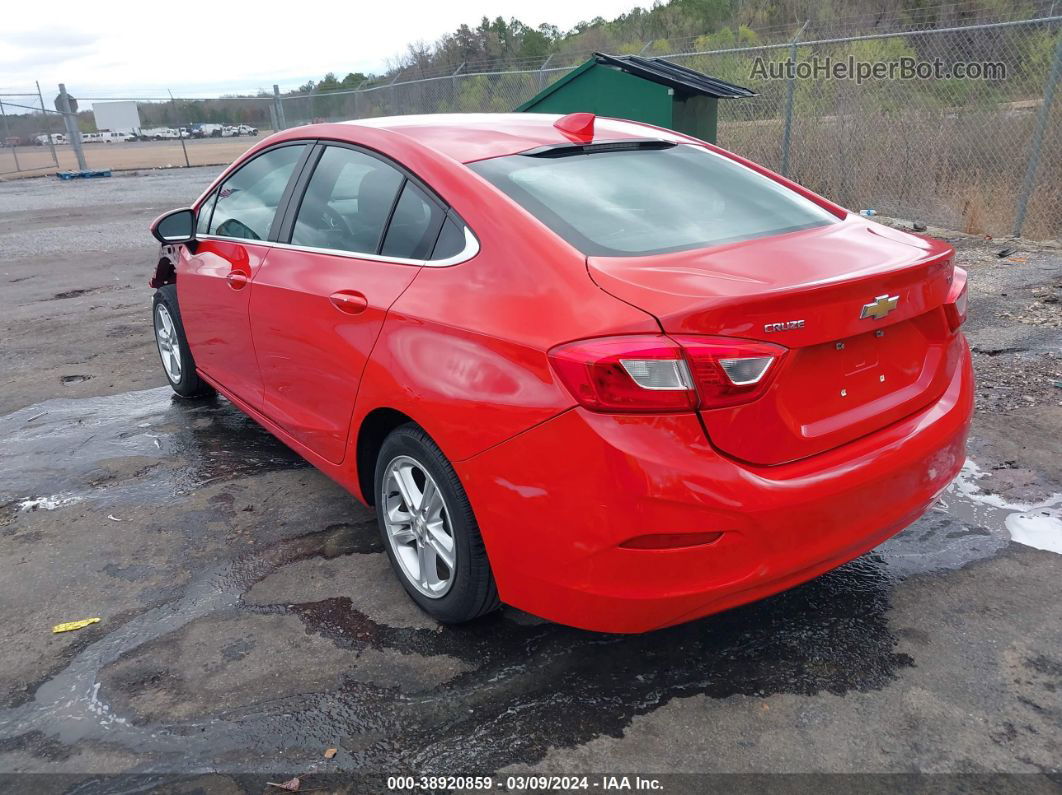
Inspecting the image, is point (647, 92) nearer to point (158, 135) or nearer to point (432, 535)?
point (432, 535)

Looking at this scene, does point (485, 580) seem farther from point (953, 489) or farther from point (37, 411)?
point (37, 411)

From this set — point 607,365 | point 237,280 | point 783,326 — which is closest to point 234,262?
point 237,280

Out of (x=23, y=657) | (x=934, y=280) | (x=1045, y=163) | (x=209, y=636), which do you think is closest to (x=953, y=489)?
(x=934, y=280)

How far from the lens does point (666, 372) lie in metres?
2.01

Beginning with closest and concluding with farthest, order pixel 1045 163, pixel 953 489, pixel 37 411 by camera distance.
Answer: pixel 953 489
pixel 37 411
pixel 1045 163

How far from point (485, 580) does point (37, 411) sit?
3.85m

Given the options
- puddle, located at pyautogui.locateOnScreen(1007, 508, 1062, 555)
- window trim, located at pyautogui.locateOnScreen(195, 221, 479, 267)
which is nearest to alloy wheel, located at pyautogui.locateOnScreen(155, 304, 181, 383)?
window trim, located at pyautogui.locateOnScreen(195, 221, 479, 267)

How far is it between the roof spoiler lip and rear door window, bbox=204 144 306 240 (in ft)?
3.97

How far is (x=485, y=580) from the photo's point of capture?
8.25 ft

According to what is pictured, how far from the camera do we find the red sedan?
6.70ft

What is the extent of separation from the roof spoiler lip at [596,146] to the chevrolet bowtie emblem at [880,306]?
120cm

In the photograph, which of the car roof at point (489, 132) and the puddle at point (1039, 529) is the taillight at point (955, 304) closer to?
the puddle at point (1039, 529)

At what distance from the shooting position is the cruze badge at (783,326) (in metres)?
2.06

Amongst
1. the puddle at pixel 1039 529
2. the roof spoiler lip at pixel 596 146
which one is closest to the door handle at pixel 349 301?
the roof spoiler lip at pixel 596 146
